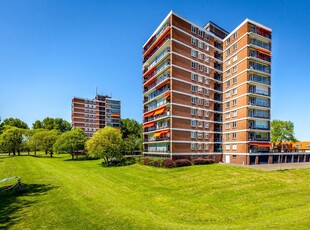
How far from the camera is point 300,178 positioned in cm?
2884

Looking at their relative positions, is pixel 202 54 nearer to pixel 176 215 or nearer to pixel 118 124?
pixel 176 215

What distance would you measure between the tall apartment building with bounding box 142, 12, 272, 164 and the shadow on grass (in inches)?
1009

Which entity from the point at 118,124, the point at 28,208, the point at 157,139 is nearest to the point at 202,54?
the point at 157,139

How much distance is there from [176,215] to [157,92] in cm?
3808

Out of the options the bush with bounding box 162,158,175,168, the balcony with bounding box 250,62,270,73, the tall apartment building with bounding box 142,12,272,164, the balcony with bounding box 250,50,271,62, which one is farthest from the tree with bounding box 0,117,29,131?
the balcony with bounding box 250,50,271,62

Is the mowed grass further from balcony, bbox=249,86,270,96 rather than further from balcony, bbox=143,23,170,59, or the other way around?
balcony, bbox=143,23,170,59

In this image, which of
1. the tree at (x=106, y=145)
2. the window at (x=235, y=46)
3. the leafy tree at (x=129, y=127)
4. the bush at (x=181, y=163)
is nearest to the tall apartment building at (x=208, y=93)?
the window at (x=235, y=46)

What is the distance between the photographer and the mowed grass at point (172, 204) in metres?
14.0

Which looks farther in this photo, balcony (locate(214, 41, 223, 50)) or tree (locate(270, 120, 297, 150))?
tree (locate(270, 120, 297, 150))

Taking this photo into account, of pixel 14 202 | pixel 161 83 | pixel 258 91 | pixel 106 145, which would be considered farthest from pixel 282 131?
pixel 14 202

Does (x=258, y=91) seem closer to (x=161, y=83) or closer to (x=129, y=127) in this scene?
(x=161, y=83)

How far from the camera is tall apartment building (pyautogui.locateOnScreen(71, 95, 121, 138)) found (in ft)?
367

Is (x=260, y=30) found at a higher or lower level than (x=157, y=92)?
higher

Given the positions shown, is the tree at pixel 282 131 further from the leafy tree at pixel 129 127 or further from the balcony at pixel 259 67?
the leafy tree at pixel 129 127
